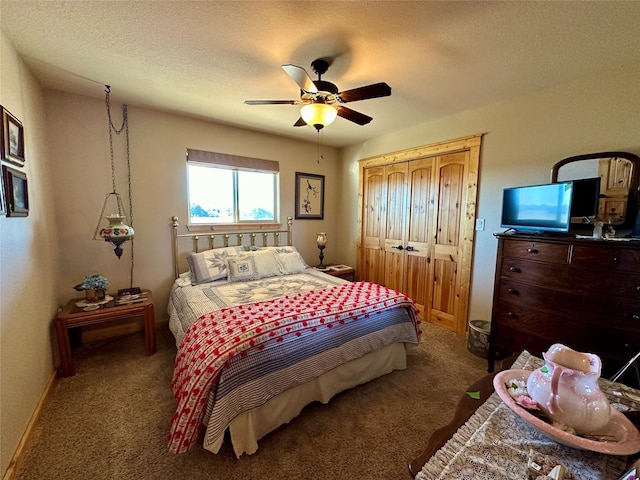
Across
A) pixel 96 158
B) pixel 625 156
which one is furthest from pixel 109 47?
pixel 625 156

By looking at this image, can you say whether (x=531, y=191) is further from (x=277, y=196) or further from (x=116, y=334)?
(x=116, y=334)

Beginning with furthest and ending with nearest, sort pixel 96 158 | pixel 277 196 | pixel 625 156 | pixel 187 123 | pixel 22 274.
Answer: pixel 277 196 < pixel 187 123 < pixel 96 158 < pixel 625 156 < pixel 22 274

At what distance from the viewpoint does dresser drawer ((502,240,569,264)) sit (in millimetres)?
1904

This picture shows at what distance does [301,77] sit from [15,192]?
6.46ft

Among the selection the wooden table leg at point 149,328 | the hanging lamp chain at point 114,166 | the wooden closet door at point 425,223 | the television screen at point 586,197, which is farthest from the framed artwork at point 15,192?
the television screen at point 586,197

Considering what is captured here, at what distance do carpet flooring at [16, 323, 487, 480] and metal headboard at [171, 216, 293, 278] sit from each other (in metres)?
1.30

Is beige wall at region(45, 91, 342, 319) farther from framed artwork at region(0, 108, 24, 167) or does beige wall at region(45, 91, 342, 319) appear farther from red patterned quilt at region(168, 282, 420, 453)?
red patterned quilt at region(168, 282, 420, 453)

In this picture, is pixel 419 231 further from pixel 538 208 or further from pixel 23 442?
pixel 23 442

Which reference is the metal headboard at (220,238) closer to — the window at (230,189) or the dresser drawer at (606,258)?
the window at (230,189)

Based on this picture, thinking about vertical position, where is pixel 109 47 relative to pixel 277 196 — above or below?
above

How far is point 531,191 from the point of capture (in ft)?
7.23

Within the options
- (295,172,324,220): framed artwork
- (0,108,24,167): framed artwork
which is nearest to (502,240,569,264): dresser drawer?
(295,172,324,220): framed artwork

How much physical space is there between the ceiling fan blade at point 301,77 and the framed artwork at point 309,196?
2.36 m

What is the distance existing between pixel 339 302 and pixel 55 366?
2.45 m
